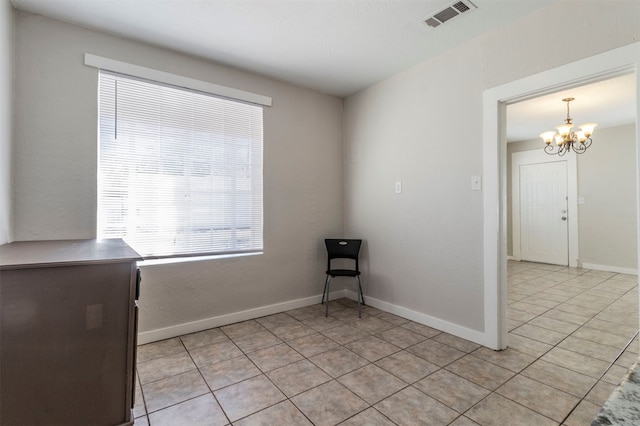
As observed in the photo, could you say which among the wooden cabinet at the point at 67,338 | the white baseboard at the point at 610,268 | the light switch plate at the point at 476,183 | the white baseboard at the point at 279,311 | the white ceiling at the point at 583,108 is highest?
the white ceiling at the point at 583,108

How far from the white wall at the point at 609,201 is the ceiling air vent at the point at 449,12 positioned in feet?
16.0

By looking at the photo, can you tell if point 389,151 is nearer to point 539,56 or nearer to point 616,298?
point 539,56

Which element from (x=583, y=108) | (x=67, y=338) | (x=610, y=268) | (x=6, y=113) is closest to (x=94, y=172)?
(x=6, y=113)

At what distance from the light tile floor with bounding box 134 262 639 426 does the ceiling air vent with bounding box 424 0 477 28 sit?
97.2 inches

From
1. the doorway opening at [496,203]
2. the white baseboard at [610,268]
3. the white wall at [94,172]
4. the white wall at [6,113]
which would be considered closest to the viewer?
the white wall at [6,113]

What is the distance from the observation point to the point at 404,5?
208 cm

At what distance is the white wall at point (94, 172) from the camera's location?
7.11 ft

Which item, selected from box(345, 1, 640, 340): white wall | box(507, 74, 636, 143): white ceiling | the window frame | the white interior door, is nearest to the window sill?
the window frame

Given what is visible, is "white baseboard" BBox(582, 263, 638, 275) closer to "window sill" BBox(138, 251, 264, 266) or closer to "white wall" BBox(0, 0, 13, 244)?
"window sill" BBox(138, 251, 264, 266)

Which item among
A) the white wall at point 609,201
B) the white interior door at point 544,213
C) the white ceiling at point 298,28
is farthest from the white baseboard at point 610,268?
the white ceiling at point 298,28

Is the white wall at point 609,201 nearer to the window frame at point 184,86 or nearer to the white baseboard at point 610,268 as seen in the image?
the white baseboard at point 610,268

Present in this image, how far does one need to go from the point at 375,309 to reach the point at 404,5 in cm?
281

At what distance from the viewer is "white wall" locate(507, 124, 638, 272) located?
4.97 m

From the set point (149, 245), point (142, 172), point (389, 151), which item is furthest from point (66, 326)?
point (389, 151)
